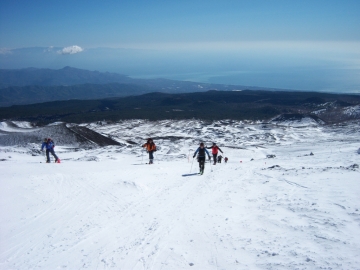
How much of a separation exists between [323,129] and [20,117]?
8625 centimetres

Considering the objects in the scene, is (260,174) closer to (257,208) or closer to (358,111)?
(257,208)

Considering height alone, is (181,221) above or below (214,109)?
above

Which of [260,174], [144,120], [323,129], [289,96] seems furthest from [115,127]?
[289,96]

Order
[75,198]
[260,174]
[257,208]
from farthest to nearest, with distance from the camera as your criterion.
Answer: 1. [260,174]
2. [75,198]
3. [257,208]

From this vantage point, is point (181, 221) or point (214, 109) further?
point (214, 109)

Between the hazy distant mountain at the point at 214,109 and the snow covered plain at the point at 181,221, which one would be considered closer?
the snow covered plain at the point at 181,221

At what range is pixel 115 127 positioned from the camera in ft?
251

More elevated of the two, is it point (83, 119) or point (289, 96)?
point (289, 96)

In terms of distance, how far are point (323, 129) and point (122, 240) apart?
7174 cm

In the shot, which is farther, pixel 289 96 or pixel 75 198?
pixel 289 96

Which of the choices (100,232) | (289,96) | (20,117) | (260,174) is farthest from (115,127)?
(289,96)

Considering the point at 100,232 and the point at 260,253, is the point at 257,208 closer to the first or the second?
the point at 260,253

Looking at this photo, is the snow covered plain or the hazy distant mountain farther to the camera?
the hazy distant mountain

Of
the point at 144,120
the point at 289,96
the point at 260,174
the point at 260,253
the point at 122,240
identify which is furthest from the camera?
the point at 289,96
